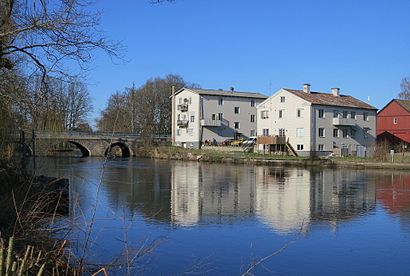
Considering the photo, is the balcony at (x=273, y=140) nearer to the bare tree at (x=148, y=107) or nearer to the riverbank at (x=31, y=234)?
the bare tree at (x=148, y=107)

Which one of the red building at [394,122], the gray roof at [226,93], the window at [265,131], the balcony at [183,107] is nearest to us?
the window at [265,131]

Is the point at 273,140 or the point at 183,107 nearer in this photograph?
the point at 273,140

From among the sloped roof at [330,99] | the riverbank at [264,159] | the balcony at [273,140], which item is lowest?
the riverbank at [264,159]

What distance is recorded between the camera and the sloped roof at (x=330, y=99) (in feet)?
178

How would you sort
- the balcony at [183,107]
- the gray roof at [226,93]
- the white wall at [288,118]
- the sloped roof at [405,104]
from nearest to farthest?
1. the white wall at [288,118]
2. the sloped roof at [405,104]
3. the gray roof at [226,93]
4. the balcony at [183,107]

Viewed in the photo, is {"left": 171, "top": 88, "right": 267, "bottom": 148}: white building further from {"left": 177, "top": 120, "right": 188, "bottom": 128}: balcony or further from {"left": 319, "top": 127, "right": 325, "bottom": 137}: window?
{"left": 319, "top": 127, "right": 325, "bottom": 137}: window

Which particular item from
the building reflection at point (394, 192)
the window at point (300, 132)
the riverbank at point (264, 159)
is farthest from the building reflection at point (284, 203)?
the window at point (300, 132)

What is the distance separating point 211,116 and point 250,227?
5302 centimetres

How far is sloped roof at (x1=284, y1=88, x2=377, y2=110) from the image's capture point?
5414cm

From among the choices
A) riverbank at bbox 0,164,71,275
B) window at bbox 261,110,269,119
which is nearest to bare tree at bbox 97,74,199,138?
window at bbox 261,110,269,119

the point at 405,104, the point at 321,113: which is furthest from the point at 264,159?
the point at 405,104

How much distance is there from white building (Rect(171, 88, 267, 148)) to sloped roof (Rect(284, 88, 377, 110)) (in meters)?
14.0

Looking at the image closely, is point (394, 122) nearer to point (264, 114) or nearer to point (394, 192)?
point (264, 114)

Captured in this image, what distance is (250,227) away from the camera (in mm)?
14234
